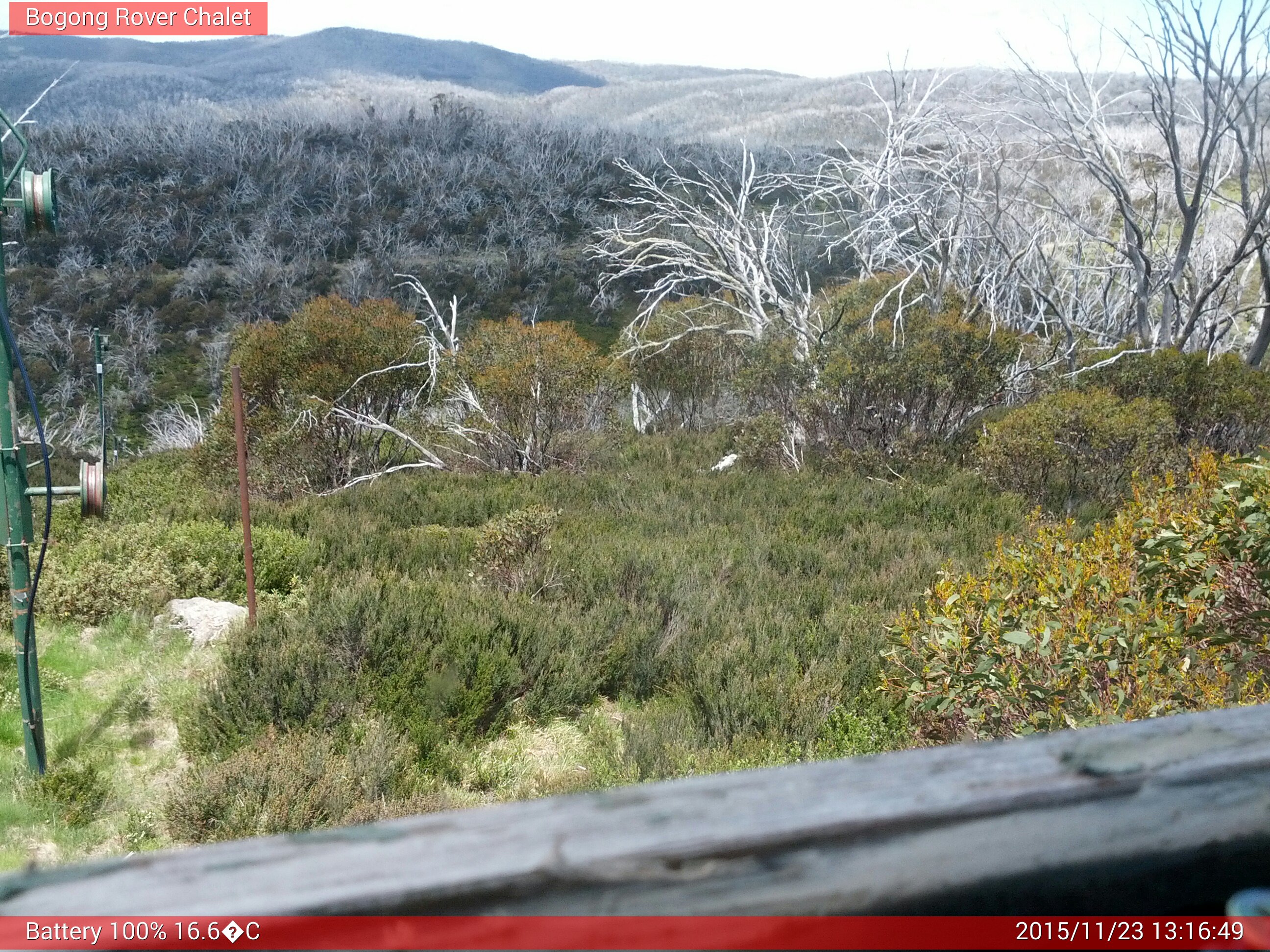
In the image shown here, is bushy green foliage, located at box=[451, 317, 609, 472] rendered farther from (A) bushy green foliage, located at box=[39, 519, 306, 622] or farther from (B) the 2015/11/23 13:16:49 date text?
(B) the 2015/11/23 13:16:49 date text

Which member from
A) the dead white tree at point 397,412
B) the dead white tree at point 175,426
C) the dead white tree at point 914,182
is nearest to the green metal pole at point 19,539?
the dead white tree at point 397,412

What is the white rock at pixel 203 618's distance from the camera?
5.62m

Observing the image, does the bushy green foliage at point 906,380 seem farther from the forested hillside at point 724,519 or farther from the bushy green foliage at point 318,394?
the bushy green foliage at point 318,394

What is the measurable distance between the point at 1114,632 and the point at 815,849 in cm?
297

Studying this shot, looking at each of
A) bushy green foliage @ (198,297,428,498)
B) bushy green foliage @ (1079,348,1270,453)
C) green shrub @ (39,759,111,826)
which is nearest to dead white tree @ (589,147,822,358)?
bushy green foliage @ (198,297,428,498)

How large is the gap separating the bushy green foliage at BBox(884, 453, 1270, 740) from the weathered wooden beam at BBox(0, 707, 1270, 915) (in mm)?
2451

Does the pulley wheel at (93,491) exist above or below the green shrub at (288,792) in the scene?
above

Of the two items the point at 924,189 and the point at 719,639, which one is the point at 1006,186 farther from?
the point at 719,639

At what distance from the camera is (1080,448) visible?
9.10m

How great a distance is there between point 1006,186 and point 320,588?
41.9 feet

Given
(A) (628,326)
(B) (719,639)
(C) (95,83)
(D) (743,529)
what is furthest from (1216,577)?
(C) (95,83)

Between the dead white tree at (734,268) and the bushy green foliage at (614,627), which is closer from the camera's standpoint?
the bushy green foliage at (614,627)

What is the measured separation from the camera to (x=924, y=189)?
12.0 m

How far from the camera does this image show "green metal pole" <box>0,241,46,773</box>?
3600 mm
